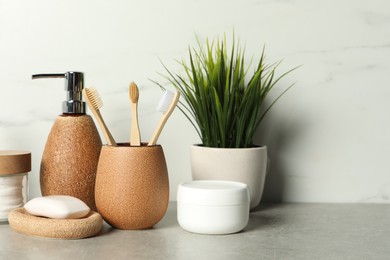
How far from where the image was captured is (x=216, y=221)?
0.67m

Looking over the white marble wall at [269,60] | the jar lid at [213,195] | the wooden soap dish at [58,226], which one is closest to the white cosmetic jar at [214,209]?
the jar lid at [213,195]

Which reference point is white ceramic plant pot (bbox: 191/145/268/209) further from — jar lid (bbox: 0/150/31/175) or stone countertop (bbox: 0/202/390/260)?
jar lid (bbox: 0/150/31/175)

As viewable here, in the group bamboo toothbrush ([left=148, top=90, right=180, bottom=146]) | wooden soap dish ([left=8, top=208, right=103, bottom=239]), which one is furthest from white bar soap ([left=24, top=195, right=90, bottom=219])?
bamboo toothbrush ([left=148, top=90, right=180, bottom=146])

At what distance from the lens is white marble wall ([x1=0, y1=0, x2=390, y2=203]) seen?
890mm

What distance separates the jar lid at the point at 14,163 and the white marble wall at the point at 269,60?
0.17 meters

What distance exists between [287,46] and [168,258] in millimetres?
454

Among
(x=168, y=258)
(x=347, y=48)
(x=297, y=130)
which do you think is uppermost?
(x=347, y=48)

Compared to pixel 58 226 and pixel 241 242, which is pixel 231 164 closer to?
pixel 241 242

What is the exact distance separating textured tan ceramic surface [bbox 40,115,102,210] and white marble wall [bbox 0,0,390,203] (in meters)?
0.15

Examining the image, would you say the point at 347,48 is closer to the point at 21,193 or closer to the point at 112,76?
the point at 112,76

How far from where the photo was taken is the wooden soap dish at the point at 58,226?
0.65m

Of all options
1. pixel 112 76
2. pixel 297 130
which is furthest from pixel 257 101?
pixel 112 76

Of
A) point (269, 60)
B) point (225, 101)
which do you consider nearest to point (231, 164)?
point (225, 101)

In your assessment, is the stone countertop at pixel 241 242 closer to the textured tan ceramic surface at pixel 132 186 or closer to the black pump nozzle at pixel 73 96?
the textured tan ceramic surface at pixel 132 186
